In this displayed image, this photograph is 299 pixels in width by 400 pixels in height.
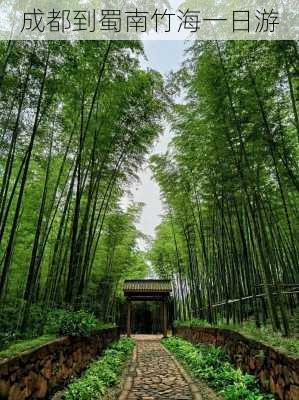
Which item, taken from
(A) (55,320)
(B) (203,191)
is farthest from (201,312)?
(A) (55,320)

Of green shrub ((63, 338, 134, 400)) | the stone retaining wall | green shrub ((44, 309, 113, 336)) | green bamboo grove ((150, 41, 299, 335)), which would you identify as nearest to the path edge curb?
the stone retaining wall

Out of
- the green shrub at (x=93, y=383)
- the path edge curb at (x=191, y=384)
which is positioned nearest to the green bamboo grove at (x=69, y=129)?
the green shrub at (x=93, y=383)

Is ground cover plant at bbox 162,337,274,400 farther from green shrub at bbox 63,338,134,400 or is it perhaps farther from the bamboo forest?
green shrub at bbox 63,338,134,400

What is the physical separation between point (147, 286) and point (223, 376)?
8764 millimetres

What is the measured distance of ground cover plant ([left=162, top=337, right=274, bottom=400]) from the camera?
3254mm

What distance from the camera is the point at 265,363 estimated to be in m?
3.34

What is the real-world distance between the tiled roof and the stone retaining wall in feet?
23.4

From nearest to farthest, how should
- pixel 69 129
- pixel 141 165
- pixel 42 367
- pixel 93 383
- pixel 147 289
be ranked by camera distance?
pixel 42 367, pixel 93 383, pixel 69 129, pixel 141 165, pixel 147 289

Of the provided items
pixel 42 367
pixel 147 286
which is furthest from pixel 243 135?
pixel 147 286

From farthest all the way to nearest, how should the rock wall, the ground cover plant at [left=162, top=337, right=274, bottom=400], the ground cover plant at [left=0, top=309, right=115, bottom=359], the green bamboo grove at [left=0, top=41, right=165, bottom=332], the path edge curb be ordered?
Answer: the green bamboo grove at [left=0, top=41, right=165, bottom=332] → the ground cover plant at [left=0, top=309, right=115, bottom=359] → the path edge curb → the ground cover plant at [left=162, top=337, right=274, bottom=400] → the rock wall

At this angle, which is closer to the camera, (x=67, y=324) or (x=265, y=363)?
(x=265, y=363)

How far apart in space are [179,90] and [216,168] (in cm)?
176

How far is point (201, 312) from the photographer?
1121cm

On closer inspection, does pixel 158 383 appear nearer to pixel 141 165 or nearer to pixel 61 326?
pixel 61 326
